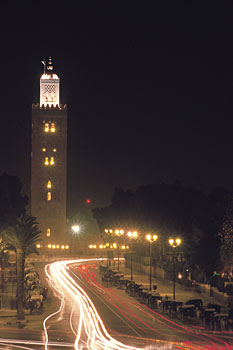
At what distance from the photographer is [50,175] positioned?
99.6 metres

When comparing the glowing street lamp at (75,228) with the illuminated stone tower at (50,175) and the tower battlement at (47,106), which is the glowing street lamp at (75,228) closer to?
the illuminated stone tower at (50,175)

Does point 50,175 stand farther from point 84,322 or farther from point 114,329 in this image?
point 114,329

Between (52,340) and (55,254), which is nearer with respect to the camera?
(52,340)

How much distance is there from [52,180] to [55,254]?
39.5 feet

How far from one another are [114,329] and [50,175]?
7288 cm

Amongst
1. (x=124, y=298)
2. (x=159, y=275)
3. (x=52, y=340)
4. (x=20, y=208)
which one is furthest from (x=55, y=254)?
(x=52, y=340)

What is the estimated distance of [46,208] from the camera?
9919 cm

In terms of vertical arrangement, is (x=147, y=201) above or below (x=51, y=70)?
below

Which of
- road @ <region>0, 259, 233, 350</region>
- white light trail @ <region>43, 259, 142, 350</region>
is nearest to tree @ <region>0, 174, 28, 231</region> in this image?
white light trail @ <region>43, 259, 142, 350</region>

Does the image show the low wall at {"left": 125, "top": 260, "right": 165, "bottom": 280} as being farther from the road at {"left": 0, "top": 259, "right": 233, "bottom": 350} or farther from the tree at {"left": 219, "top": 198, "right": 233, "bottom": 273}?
the tree at {"left": 219, "top": 198, "right": 233, "bottom": 273}

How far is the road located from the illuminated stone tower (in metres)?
56.0

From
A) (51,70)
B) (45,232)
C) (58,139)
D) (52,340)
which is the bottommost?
(52,340)

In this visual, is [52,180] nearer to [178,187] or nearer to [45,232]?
[45,232]

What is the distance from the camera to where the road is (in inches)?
931
